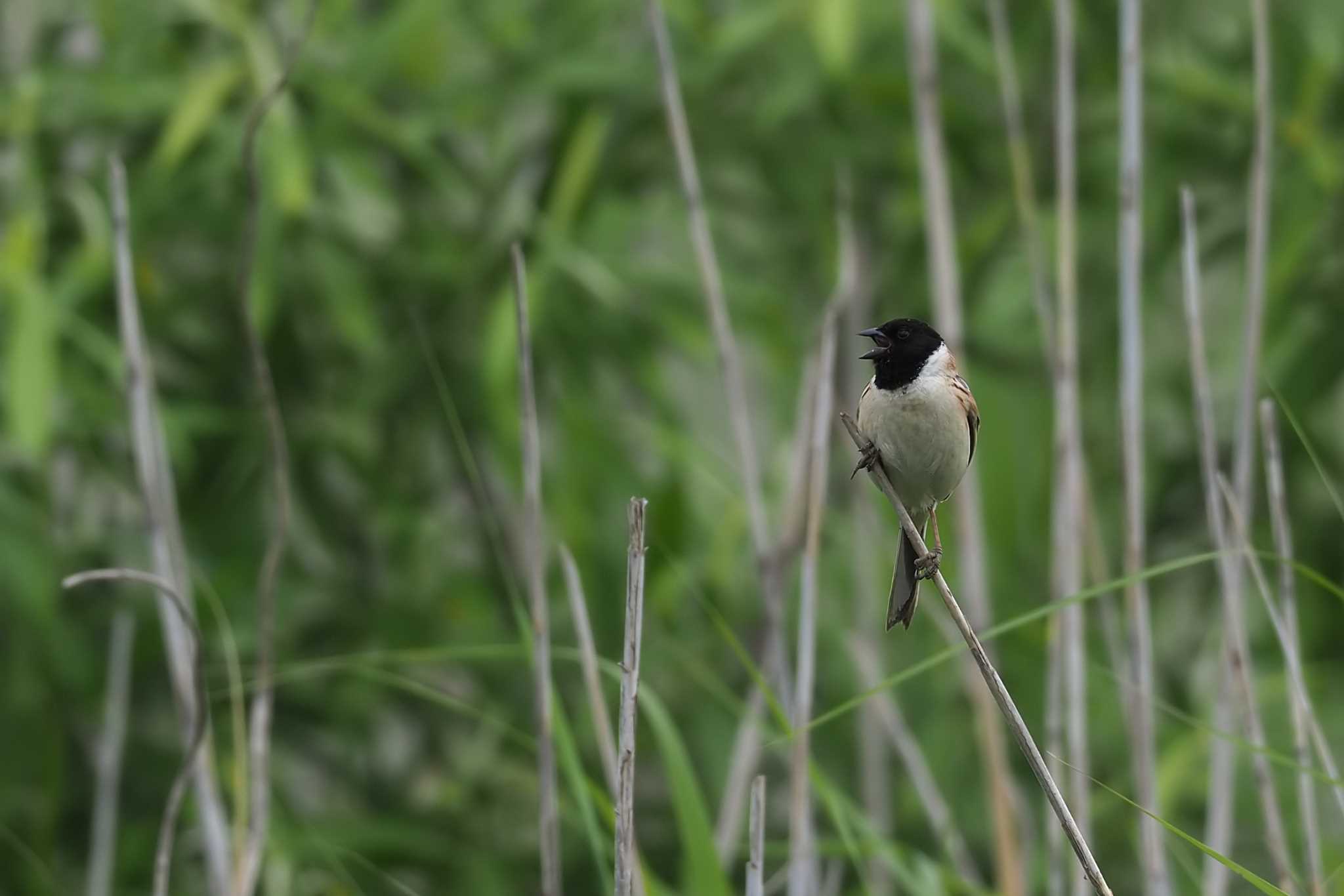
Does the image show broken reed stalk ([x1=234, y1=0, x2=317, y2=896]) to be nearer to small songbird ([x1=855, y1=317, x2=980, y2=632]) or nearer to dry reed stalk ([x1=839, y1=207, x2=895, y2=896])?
small songbird ([x1=855, y1=317, x2=980, y2=632])

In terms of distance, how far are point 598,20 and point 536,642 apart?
4.23 ft

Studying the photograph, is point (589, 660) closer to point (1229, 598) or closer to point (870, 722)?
point (1229, 598)

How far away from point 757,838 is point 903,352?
1.07 feet

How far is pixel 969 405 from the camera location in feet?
3.30

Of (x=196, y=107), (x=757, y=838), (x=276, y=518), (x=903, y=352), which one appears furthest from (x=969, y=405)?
(x=196, y=107)

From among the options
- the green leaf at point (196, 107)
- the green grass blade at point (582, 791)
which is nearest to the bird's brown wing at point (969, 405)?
the green grass blade at point (582, 791)

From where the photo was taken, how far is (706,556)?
2.08m

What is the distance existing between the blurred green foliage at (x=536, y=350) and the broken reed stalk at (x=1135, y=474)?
0.57m

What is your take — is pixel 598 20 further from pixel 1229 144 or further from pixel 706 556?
pixel 1229 144

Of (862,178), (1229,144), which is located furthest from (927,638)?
(1229,144)

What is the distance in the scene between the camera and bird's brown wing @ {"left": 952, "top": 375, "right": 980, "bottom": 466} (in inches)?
36.9

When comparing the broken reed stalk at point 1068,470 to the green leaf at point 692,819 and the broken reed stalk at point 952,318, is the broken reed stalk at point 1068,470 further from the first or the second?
the green leaf at point 692,819

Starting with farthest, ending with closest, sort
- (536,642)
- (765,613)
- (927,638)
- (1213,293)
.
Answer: (1213,293), (927,638), (765,613), (536,642)

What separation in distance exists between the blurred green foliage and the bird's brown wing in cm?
84
